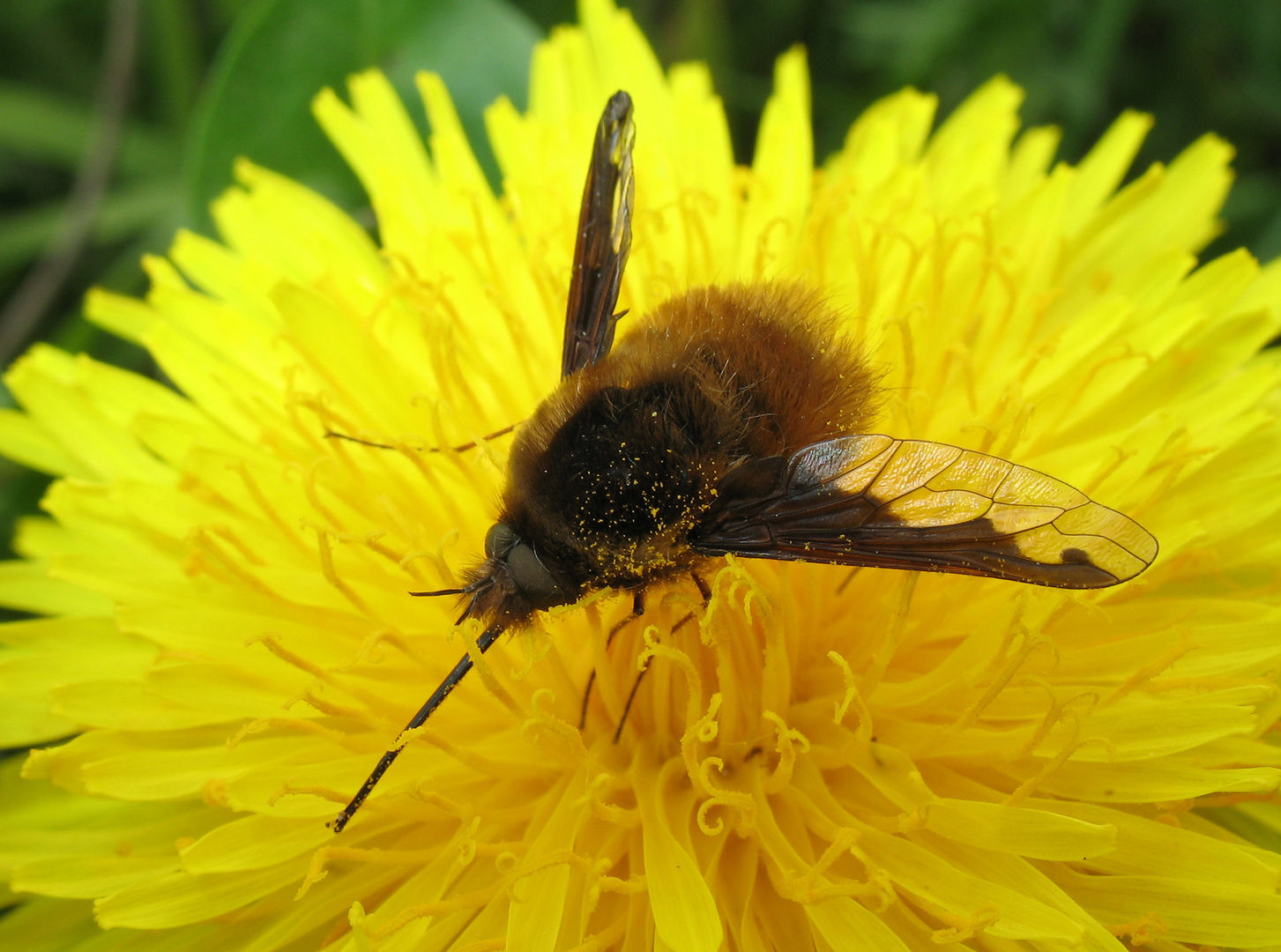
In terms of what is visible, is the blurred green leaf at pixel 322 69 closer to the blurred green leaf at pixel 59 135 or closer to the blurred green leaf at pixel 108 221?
the blurred green leaf at pixel 108 221

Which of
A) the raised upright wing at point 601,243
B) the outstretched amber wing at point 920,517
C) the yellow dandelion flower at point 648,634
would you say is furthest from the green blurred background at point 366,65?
the outstretched amber wing at point 920,517

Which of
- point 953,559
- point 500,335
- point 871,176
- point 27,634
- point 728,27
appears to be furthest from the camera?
point 728,27

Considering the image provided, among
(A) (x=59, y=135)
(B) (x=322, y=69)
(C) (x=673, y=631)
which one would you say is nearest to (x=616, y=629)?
(C) (x=673, y=631)

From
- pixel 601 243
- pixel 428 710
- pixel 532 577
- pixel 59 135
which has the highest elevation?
pixel 59 135

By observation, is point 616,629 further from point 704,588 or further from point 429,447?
point 429,447

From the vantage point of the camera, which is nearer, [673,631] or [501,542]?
[501,542]

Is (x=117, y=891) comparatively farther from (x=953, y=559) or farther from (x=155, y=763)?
(x=953, y=559)

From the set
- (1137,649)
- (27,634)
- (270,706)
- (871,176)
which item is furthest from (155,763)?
(871,176)
